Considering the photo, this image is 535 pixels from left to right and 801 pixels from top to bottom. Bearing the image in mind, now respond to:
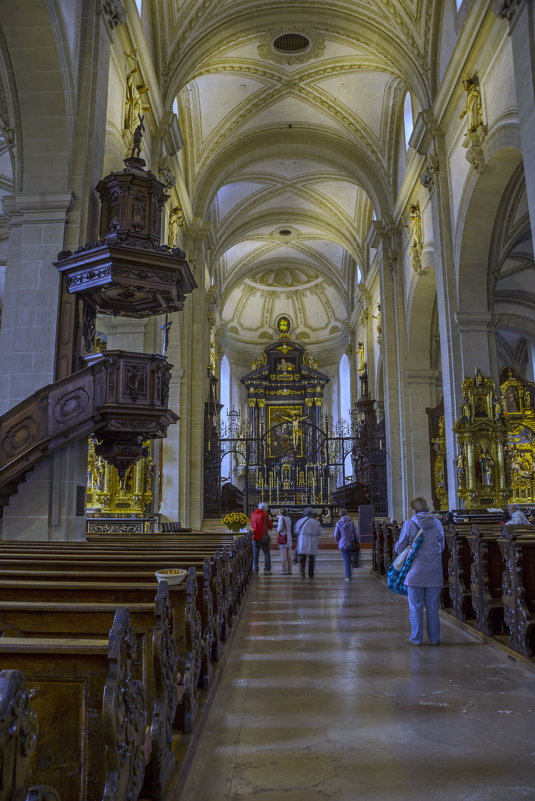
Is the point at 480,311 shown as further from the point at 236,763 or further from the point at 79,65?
the point at 236,763

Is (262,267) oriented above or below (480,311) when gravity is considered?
above

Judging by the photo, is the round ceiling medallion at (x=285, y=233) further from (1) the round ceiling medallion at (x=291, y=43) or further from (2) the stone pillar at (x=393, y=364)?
(1) the round ceiling medallion at (x=291, y=43)

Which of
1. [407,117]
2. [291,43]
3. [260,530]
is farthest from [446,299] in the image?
[291,43]

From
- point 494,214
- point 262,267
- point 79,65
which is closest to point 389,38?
point 494,214

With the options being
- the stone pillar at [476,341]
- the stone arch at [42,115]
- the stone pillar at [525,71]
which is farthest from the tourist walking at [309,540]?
the stone arch at [42,115]

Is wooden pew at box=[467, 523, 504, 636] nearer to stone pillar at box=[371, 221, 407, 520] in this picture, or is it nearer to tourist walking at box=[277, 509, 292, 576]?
tourist walking at box=[277, 509, 292, 576]

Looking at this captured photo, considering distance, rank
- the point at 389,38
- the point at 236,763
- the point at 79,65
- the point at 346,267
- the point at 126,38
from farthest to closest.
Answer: the point at 346,267 < the point at 389,38 < the point at 126,38 < the point at 79,65 < the point at 236,763

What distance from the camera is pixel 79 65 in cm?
869

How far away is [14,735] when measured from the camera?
4.04 feet

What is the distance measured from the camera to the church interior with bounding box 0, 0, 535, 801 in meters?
2.63

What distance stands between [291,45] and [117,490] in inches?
463

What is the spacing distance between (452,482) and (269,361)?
20.1 metres

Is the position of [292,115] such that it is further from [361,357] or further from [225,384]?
[225,384]

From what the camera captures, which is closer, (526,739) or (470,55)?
(526,739)
